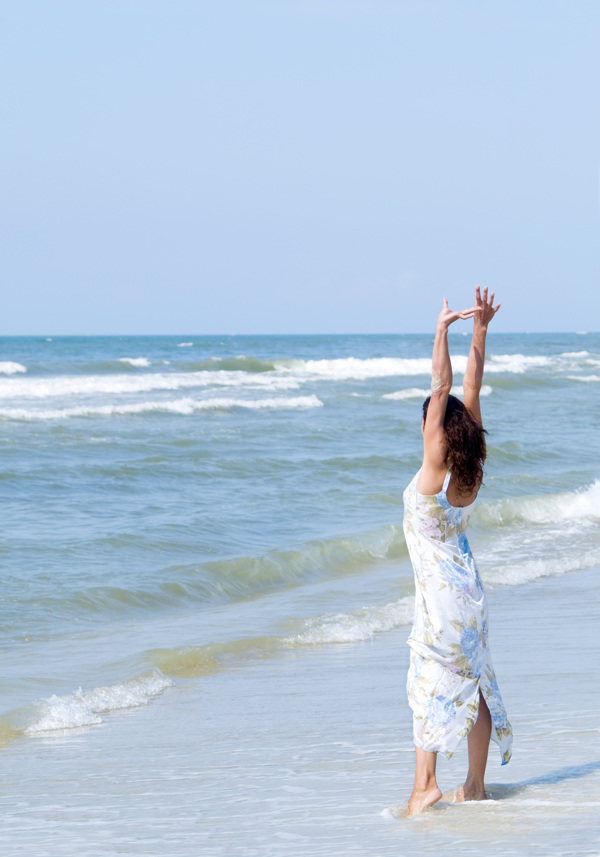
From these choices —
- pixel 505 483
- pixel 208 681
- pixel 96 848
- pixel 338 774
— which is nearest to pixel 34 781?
pixel 96 848

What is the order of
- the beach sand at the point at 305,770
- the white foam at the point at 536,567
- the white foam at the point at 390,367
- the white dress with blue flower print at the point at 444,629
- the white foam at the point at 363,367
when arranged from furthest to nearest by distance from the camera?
the white foam at the point at 363,367 → the white foam at the point at 390,367 → the white foam at the point at 536,567 → the white dress with blue flower print at the point at 444,629 → the beach sand at the point at 305,770

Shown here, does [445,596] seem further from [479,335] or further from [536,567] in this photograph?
[536,567]

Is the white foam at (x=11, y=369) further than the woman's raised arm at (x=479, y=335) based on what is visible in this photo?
Yes

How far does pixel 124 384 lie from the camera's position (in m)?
32.7

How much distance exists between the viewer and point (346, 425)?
21188 mm

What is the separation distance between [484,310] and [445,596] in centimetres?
112

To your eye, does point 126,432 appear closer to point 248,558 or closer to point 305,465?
point 305,465

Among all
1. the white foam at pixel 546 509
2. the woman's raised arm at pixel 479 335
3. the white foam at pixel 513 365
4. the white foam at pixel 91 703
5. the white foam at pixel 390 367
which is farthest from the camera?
the white foam at pixel 513 365

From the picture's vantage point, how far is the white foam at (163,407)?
21953mm

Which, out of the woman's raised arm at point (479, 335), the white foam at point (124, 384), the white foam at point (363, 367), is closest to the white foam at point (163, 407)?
the white foam at point (124, 384)

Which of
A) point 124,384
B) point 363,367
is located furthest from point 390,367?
point 124,384

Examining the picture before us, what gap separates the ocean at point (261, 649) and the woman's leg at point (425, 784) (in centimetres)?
5

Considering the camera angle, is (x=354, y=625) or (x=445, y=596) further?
(x=354, y=625)

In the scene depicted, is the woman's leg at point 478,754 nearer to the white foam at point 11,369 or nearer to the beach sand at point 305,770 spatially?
the beach sand at point 305,770
